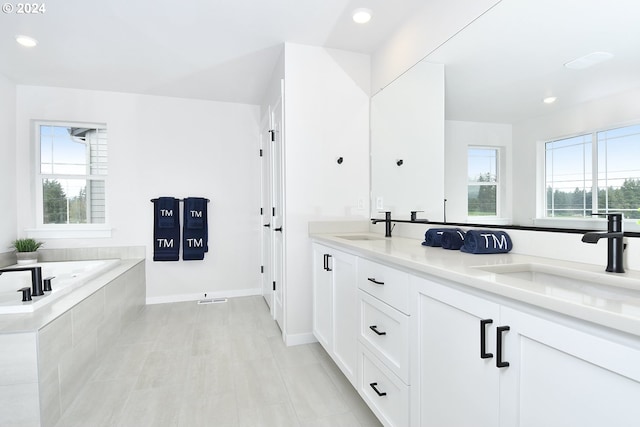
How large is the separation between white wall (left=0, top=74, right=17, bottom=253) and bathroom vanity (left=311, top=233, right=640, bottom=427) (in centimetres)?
372

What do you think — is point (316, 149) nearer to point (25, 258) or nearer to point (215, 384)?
point (215, 384)

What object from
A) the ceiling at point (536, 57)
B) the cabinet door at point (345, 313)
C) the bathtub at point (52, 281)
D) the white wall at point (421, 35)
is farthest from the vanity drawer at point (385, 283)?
the bathtub at point (52, 281)

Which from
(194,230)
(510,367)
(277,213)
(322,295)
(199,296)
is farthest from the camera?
(199,296)

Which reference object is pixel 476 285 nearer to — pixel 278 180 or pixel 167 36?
pixel 278 180

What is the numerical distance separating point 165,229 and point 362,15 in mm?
3042

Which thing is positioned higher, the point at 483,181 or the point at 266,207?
the point at 483,181

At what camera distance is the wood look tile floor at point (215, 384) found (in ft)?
5.75

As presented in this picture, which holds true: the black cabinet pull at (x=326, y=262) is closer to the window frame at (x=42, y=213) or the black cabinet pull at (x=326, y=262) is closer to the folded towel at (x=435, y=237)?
the folded towel at (x=435, y=237)

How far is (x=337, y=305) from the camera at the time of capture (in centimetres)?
206

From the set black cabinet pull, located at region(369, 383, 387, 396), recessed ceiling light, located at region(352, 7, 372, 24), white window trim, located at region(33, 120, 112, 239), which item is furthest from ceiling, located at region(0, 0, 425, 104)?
black cabinet pull, located at region(369, 383, 387, 396)

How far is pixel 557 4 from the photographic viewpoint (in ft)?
4.21

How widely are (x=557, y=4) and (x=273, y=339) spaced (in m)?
2.75

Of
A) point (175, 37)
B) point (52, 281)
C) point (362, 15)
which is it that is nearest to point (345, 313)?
point (362, 15)

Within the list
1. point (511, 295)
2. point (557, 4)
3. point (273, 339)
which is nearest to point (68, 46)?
point (273, 339)
